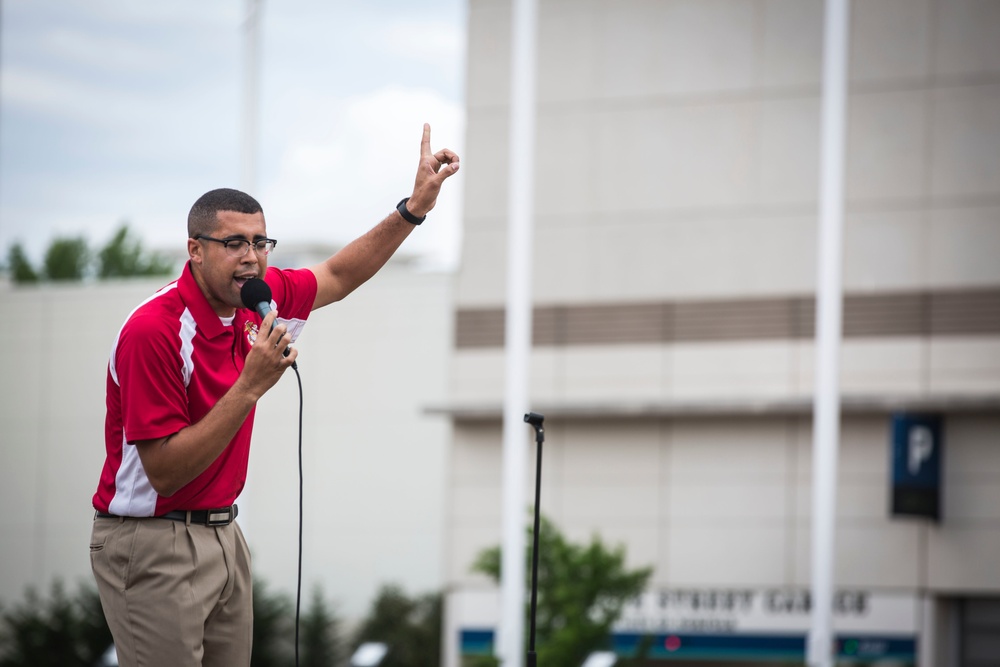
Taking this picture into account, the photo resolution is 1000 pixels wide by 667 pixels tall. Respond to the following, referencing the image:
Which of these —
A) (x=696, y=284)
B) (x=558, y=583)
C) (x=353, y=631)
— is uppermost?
(x=696, y=284)

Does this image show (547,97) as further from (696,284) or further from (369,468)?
(369,468)

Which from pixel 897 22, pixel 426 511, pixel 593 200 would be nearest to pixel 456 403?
pixel 593 200

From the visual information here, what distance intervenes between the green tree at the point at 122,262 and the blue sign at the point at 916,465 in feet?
75.9

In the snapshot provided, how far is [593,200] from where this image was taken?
14.5m

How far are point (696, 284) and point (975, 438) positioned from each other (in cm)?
334

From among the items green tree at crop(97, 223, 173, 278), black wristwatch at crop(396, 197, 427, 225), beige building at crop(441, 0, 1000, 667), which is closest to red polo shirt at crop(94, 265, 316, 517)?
black wristwatch at crop(396, 197, 427, 225)

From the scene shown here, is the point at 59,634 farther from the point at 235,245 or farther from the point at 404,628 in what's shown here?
the point at 235,245

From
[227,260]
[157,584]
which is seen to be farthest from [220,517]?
[227,260]

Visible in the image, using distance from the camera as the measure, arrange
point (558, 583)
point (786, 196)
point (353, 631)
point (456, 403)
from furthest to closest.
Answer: point (353, 631), point (456, 403), point (786, 196), point (558, 583)

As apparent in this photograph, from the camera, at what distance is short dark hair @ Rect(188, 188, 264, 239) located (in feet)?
10.6

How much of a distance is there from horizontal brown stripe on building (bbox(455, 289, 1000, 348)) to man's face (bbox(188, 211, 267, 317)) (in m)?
11.2

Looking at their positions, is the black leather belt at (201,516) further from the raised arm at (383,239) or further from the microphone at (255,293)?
the raised arm at (383,239)

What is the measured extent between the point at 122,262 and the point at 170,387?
1215 inches

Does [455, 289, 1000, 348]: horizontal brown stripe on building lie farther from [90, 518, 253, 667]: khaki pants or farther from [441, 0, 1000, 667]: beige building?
[90, 518, 253, 667]: khaki pants
